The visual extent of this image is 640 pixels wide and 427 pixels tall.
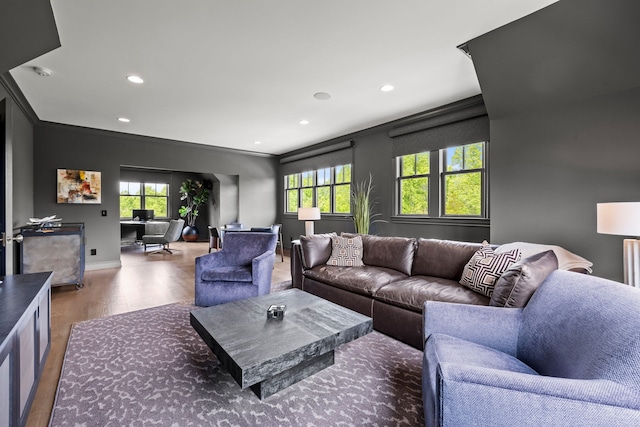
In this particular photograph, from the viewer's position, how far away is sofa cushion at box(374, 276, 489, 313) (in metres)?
2.22

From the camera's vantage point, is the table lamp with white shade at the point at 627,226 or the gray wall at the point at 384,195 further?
the gray wall at the point at 384,195

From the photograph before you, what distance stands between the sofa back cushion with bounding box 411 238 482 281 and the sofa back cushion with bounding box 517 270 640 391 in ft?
3.86

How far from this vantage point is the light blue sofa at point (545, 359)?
0.87m

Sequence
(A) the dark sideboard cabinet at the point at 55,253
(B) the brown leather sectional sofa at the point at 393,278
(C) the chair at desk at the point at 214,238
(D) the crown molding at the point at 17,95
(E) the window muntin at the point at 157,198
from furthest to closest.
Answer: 1. (E) the window muntin at the point at 157,198
2. (C) the chair at desk at the point at 214,238
3. (A) the dark sideboard cabinet at the point at 55,253
4. (D) the crown molding at the point at 17,95
5. (B) the brown leather sectional sofa at the point at 393,278

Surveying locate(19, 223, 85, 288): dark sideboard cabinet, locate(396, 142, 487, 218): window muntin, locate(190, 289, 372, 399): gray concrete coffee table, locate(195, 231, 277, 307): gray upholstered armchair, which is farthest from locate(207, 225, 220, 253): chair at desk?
locate(190, 289, 372, 399): gray concrete coffee table

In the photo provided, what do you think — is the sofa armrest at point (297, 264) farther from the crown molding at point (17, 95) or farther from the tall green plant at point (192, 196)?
the tall green plant at point (192, 196)

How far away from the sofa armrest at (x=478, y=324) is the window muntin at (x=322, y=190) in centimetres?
468

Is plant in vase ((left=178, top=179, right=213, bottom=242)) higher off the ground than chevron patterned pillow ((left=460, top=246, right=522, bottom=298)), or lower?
higher

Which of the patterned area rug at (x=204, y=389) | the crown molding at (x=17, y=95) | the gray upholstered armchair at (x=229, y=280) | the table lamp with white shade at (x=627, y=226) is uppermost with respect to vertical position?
the crown molding at (x=17, y=95)

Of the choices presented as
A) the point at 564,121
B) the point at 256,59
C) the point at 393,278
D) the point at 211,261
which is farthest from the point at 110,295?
the point at 564,121

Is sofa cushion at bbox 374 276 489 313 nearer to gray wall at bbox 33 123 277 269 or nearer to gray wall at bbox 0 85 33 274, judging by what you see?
gray wall at bbox 0 85 33 274

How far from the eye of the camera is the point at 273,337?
5.59ft

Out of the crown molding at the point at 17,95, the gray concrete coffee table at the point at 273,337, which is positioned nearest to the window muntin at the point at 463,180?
the gray concrete coffee table at the point at 273,337

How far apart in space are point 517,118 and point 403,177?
2.08 m
